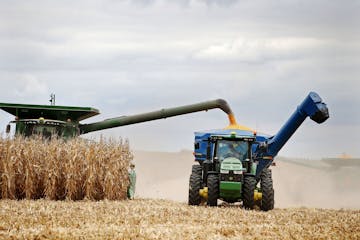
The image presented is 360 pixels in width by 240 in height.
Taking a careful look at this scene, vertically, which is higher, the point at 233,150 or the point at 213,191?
the point at 233,150

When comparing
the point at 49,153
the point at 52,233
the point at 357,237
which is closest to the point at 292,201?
the point at 49,153

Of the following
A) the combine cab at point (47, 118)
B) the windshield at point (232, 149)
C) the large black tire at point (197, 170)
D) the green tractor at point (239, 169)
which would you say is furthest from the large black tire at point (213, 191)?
the combine cab at point (47, 118)

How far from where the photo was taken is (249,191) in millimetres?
18375

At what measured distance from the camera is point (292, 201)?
28094 millimetres

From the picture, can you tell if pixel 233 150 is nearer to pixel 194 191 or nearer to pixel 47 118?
pixel 194 191

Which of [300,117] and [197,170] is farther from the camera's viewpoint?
[300,117]

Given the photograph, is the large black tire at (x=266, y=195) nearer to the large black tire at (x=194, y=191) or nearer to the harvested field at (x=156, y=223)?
the harvested field at (x=156, y=223)

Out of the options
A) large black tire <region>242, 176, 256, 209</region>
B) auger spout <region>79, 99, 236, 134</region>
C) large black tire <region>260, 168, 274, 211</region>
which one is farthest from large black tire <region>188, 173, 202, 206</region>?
auger spout <region>79, 99, 236, 134</region>

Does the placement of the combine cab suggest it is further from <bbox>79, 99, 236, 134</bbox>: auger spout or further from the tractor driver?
the tractor driver

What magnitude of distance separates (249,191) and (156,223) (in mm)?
4894

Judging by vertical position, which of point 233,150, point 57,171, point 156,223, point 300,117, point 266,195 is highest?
point 300,117

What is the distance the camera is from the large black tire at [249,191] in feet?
60.3

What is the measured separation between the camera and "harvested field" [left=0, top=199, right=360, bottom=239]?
477 inches

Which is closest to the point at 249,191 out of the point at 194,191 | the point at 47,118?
the point at 194,191
